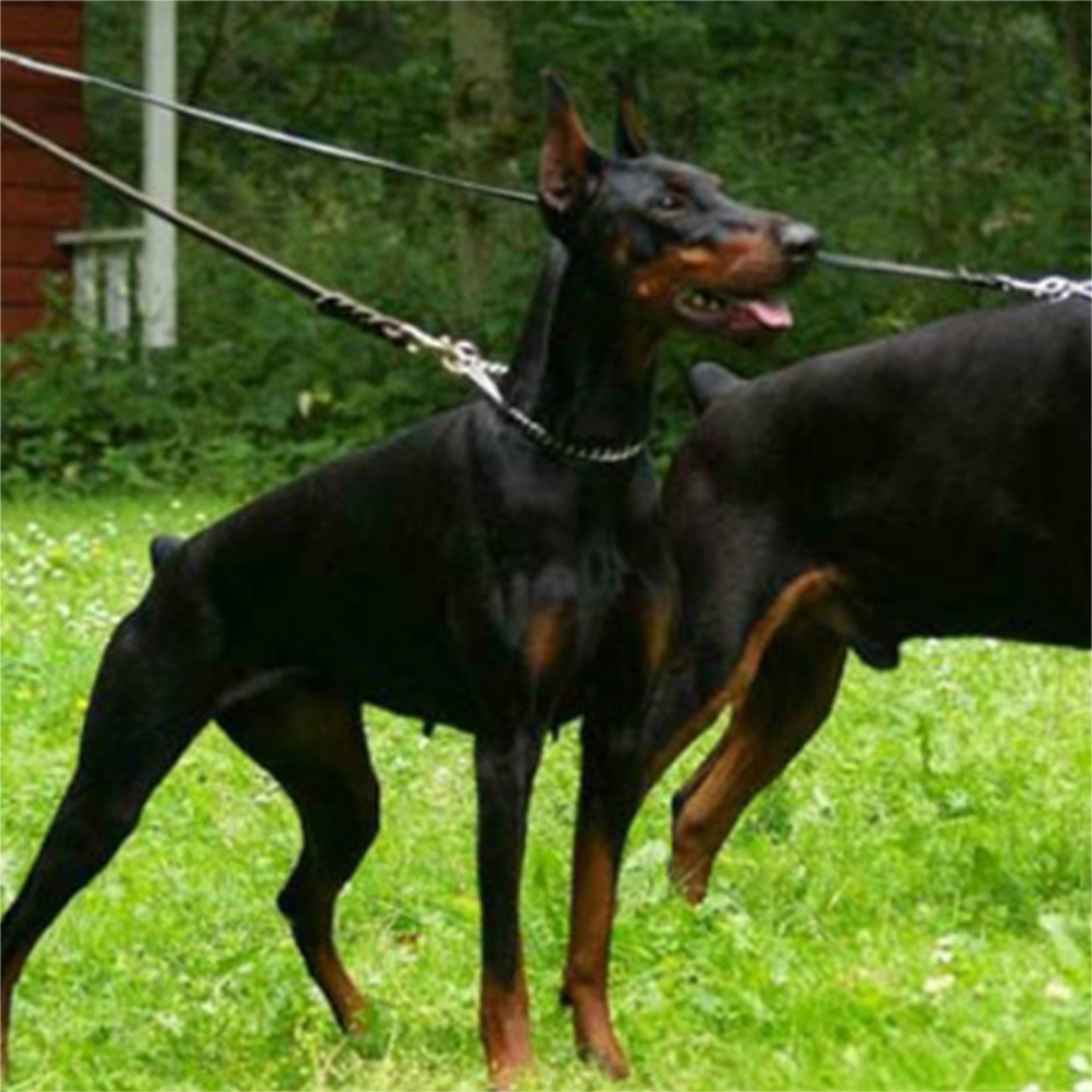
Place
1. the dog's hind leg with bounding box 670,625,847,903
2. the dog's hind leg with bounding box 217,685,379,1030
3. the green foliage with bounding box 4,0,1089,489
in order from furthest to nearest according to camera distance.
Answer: the green foliage with bounding box 4,0,1089,489
the dog's hind leg with bounding box 670,625,847,903
the dog's hind leg with bounding box 217,685,379,1030

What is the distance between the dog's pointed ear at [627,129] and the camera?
6297 millimetres

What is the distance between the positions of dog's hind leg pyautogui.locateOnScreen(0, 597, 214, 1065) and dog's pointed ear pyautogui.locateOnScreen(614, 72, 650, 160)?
1.13 metres

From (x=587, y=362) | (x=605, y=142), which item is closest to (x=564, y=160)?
(x=587, y=362)

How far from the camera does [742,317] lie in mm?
5926

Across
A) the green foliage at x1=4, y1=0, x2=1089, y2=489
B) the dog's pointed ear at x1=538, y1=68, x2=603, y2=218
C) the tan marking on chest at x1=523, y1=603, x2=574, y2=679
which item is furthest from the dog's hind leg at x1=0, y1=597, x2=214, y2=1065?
the green foliage at x1=4, y1=0, x2=1089, y2=489

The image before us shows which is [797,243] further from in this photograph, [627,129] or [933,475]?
[933,475]

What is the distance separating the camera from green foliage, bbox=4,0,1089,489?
18828 mm

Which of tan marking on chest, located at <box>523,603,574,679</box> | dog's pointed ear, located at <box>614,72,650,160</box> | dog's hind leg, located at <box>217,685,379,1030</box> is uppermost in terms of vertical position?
dog's pointed ear, located at <box>614,72,650,160</box>

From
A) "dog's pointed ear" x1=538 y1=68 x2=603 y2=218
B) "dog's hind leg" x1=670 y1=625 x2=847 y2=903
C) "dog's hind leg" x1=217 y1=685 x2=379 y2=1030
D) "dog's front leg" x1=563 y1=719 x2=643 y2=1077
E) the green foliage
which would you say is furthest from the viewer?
the green foliage

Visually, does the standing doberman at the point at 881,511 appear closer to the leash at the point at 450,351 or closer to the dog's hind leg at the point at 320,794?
the dog's hind leg at the point at 320,794

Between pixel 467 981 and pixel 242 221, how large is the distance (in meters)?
17.4

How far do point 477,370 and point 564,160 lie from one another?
0.41 meters

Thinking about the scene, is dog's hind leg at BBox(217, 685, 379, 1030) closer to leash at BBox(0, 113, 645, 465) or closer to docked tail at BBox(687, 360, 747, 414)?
leash at BBox(0, 113, 645, 465)

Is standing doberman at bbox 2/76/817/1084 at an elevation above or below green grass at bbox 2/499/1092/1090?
above
